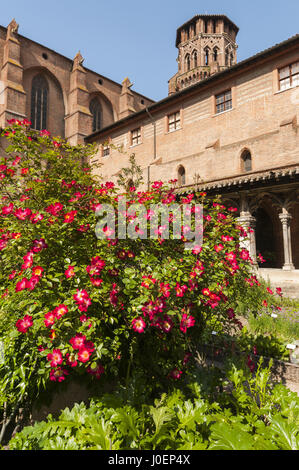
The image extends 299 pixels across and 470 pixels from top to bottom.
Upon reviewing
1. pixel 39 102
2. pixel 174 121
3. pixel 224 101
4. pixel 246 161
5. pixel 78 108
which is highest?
pixel 39 102

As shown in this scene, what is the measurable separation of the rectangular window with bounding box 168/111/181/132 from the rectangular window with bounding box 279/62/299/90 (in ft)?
23.5

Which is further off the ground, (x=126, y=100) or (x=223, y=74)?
(x=126, y=100)

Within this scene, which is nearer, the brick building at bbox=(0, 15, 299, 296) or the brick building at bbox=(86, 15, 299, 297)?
the brick building at bbox=(86, 15, 299, 297)

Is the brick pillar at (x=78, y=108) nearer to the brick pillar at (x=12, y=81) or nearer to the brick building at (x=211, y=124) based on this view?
the brick building at (x=211, y=124)

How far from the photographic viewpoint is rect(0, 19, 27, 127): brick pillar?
22641mm

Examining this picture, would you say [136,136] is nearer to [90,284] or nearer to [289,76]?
[289,76]

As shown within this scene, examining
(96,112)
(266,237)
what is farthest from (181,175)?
(96,112)

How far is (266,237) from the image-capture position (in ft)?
55.8

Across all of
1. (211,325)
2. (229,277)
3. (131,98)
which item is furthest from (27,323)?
(131,98)

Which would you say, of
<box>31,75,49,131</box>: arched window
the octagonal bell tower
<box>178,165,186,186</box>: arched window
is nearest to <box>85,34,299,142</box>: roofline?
<box>178,165,186,186</box>: arched window

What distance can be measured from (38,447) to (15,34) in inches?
1270

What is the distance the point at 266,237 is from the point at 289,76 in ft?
30.1

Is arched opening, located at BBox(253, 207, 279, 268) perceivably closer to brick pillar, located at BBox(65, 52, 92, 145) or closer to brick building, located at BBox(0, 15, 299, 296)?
brick building, located at BBox(0, 15, 299, 296)

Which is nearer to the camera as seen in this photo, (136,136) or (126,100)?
(136,136)
